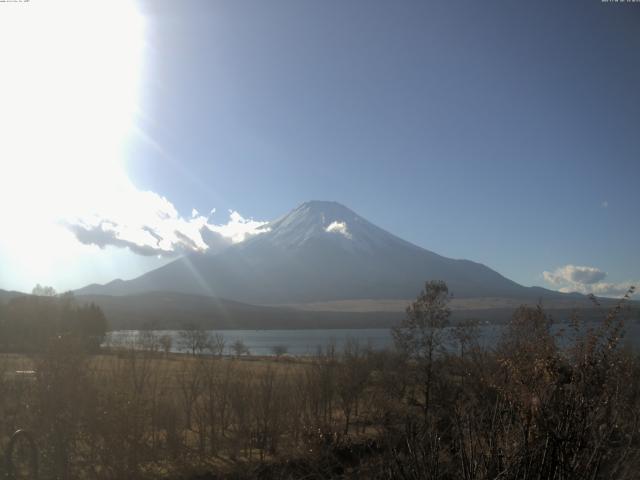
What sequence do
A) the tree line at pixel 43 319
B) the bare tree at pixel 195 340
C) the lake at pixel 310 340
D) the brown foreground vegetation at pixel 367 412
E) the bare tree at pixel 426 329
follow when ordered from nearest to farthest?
1. the brown foreground vegetation at pixel 367 412
2. the bare tree at pixel 426 329
3. the lake at pixel 310 340
4. the tree line at pixel 43 319
5. the bare tree at pixel 195 340

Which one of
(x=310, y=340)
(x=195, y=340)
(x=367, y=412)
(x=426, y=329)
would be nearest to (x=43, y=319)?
(x=195, y=340)

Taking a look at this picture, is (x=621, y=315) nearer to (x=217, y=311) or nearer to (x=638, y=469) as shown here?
(x=638, y=469)

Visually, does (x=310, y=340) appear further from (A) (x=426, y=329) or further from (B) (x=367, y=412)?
(A) (x=426, y=329)

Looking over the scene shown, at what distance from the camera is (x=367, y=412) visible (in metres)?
22.3

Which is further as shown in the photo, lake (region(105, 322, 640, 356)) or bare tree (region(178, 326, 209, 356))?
bare tree (region(178, 326, 209, 356))

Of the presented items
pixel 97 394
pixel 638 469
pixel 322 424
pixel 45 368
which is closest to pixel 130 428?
pixel 97 394

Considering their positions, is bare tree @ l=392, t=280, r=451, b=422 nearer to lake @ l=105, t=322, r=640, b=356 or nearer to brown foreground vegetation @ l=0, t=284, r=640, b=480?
brown foreground vegetation @ l=0, t=284, r=640, b=480

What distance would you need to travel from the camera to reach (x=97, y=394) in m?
12.0

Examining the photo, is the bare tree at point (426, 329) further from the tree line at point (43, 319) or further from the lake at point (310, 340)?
the tree line at point (43, 319)

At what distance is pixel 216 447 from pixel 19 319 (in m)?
35.1

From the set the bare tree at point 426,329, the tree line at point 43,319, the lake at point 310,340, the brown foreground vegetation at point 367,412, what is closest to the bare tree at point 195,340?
the lake at point 310,340

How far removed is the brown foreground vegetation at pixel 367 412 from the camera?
498 cm

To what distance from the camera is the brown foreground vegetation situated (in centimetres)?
498

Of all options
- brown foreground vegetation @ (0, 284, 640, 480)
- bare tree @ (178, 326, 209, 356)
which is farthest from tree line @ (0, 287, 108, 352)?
brown foreground vegetation @ (0, 284, 640, 480)
